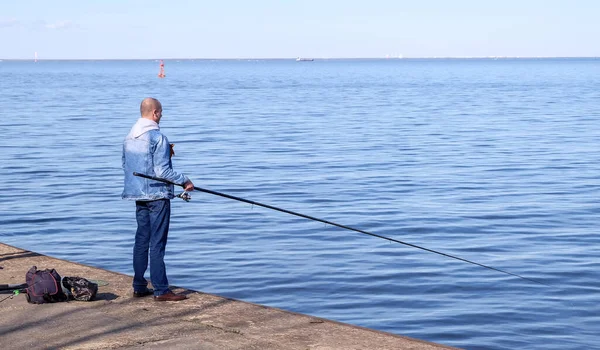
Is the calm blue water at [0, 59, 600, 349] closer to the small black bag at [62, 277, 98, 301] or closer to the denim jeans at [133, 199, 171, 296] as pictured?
the denim jeans at [133, 199, 171, 296]

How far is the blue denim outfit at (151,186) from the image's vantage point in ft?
23.0

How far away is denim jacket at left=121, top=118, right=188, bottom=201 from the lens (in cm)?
701

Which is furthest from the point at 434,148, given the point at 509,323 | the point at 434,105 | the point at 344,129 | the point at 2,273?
the point at 434,105

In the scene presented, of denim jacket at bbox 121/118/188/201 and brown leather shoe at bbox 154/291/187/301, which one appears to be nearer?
denim jacket at bbox 121/118/188/201

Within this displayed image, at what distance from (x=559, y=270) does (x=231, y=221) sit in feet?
18.5

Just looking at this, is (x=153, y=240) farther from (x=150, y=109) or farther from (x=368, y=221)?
(x=368, y=221)

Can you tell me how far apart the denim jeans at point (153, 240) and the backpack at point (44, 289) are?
64cm

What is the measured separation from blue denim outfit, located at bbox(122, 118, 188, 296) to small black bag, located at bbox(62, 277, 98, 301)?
42 centimetres

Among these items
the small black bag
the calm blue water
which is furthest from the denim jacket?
the calm blue water

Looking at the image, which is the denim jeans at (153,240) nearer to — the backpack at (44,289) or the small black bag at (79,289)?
the small black bag at (79,289)

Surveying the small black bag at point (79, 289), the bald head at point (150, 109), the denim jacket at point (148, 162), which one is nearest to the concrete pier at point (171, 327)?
the small black bag at point (79, 289)

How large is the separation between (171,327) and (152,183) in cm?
119

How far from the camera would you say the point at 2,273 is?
26.5 feet

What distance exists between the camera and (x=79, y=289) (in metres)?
7.04
